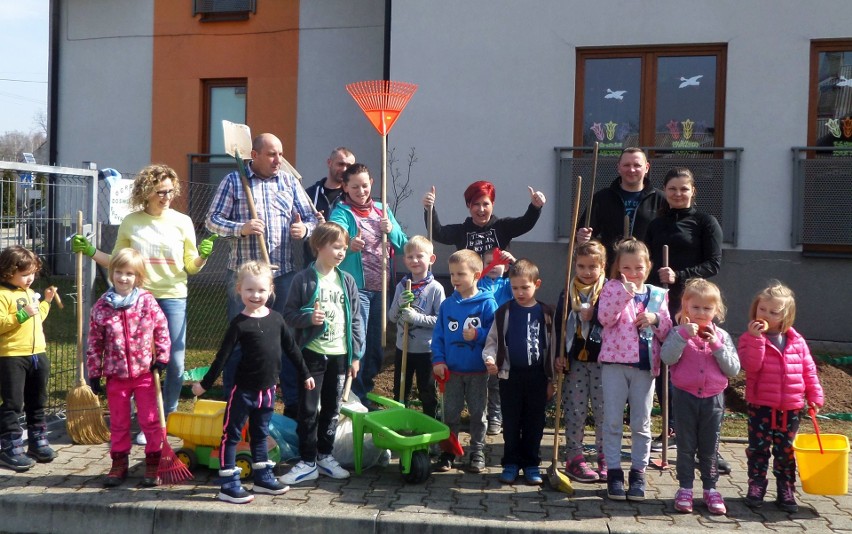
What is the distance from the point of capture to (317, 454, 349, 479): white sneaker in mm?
5086

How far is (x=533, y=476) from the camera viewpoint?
5023mm

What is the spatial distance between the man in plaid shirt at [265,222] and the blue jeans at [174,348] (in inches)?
12.6

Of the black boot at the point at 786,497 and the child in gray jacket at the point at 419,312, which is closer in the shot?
the black boot at the point at 786,497

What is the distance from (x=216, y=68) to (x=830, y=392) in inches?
423

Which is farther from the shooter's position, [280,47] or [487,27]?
[280,47]

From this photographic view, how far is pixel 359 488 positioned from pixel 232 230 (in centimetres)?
191

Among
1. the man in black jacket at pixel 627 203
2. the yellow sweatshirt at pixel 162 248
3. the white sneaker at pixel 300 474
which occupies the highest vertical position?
the man in black jacket at pixel 627 203

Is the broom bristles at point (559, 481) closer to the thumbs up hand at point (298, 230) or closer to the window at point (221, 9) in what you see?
the thumbs up hand at point (298, 230)

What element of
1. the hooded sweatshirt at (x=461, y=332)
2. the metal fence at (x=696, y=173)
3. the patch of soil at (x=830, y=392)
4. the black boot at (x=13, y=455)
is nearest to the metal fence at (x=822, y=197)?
the metal fence at (x=696, y=173)

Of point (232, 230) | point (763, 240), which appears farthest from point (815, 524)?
point (763, 240)

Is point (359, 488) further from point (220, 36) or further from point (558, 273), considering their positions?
point (220, 36)

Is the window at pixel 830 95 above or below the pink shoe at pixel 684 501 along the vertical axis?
above

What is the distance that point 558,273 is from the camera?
1008cm

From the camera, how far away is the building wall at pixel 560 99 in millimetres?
9383
